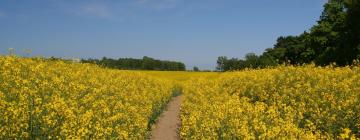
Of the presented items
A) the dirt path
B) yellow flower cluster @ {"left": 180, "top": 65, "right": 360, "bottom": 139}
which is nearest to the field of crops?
yellow flower cluster @ {"left": 180, "top": 65, "right": 360, "bottom": 139}

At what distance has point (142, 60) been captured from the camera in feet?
357

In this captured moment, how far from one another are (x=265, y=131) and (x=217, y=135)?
2457 millimetres

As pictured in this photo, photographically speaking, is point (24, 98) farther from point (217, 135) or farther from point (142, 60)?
point (142, 60)

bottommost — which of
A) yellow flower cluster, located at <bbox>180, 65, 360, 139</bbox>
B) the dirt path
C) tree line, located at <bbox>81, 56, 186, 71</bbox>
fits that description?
the dirt path

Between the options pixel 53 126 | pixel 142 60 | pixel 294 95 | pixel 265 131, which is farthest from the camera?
pixel 142 60

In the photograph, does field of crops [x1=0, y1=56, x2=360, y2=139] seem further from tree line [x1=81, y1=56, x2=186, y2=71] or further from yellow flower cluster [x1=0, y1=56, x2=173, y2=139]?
tree line [x1=81, y1=56, x2=186, y2=71]

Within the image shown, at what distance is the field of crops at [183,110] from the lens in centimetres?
1020

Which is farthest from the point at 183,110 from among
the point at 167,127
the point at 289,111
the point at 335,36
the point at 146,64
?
the point at 146,64

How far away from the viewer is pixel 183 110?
21.8 m

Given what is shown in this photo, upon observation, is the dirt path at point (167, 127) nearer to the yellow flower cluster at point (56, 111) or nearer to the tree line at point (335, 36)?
the yellow flower cluster at point (56, 111)

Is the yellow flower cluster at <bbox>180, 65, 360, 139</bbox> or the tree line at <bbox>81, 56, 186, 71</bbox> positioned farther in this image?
the tree line at <bbox>81, 56, 186, 71</bbox>

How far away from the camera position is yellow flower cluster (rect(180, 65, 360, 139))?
11867 millimetres

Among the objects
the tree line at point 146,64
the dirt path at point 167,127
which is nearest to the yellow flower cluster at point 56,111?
the dirt path at point 167,127

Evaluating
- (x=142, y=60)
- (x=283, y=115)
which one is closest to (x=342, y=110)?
(x=283, y=115)
